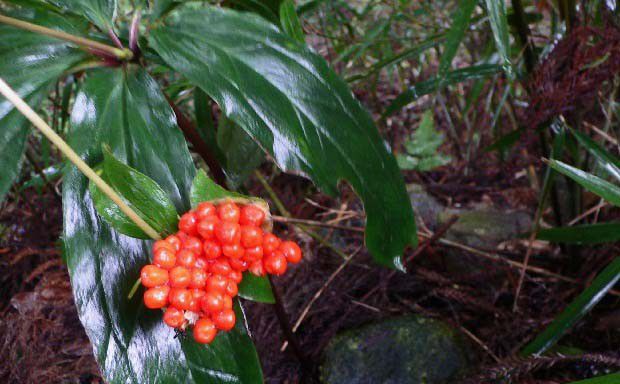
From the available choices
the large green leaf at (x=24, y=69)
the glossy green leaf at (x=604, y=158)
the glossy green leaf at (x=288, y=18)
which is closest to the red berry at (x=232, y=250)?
the large green leaf at (x=24, y=69)

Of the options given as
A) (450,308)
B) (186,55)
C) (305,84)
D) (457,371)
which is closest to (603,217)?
(450,308)

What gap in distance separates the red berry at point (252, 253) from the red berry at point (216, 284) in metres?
0.03

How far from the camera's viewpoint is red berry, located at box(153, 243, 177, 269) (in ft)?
1.51

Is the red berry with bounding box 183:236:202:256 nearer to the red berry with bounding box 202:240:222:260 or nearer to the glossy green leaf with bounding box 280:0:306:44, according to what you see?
the red berry with bounding box 202:240:222:260

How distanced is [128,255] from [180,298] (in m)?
0.15

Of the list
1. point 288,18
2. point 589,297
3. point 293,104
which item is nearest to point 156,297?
→ point 293,104

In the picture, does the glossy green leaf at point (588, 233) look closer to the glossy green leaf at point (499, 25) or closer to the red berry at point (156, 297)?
the glossy green leaf at point (499, 25)

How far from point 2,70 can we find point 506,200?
151 centimetres

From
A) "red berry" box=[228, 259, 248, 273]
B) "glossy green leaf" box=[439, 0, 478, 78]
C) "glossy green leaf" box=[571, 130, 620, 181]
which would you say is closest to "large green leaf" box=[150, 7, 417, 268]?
"red berry" box=[228, 259, 248, 273]

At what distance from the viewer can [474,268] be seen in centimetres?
126

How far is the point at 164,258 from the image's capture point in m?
0.46

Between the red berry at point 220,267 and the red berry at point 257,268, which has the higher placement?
the red berry at point 220,267

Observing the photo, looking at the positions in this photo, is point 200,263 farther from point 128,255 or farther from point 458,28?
point 458,28

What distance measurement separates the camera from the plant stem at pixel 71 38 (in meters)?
0.55
